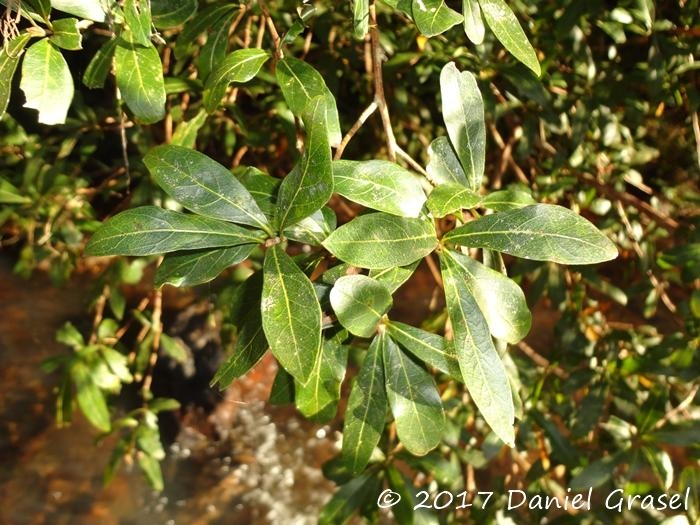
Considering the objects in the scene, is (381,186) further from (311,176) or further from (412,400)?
(412,400)

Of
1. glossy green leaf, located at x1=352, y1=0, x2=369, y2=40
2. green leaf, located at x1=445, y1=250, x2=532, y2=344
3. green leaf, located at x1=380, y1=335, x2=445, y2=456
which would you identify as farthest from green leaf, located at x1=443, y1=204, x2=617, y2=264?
glossy green leaf, located at x1=352, y1=0, x2=369, y2=40

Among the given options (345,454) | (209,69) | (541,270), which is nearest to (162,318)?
(541,270)

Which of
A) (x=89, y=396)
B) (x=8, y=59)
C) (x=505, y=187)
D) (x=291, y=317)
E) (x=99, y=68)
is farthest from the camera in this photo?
(x=505, y=187)

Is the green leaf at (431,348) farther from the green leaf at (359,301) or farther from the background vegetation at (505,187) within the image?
the background vegetation at (505,187)

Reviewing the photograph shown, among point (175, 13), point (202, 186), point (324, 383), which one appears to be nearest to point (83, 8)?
point (175, 13)

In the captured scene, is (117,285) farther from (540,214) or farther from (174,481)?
(540,214)

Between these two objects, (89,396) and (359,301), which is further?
(89,396)
